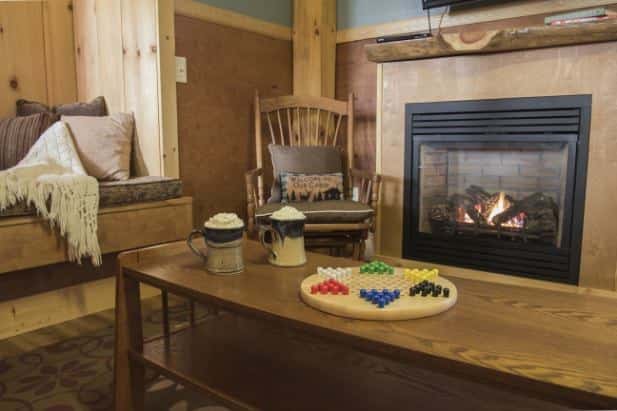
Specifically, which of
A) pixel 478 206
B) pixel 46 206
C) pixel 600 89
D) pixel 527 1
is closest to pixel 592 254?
pixel 478 206

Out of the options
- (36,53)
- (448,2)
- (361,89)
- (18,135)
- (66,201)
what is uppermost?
(448,2)

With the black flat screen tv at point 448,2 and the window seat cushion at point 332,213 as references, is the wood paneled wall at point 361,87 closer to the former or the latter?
the black flat screen tv at point 448,2

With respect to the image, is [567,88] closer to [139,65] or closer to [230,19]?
[230,19]

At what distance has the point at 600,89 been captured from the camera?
6.54ft

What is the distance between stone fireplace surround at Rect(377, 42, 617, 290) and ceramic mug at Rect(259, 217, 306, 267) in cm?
146

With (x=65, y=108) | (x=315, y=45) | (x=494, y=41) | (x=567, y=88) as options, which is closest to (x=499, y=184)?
(x=567, y=88)

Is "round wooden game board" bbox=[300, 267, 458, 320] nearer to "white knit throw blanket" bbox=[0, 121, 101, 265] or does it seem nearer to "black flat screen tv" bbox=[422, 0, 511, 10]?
"white knit throw blanket" bbox=[0, 121, 101, 265]

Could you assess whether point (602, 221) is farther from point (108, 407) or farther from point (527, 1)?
point (108, 407)

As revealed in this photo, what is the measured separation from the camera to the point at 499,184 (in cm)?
235

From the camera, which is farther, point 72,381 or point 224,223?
point 72,381

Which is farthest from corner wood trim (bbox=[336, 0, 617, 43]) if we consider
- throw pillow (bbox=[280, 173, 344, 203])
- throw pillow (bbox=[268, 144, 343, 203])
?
throw pillow (bbox=[280, 173, 344, 203])

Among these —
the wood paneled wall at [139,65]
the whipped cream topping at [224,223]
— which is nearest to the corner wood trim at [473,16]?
the wood paneled wall at [139,65]

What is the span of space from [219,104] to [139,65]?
1.48ft

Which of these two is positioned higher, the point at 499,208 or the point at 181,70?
the point at 181,70
